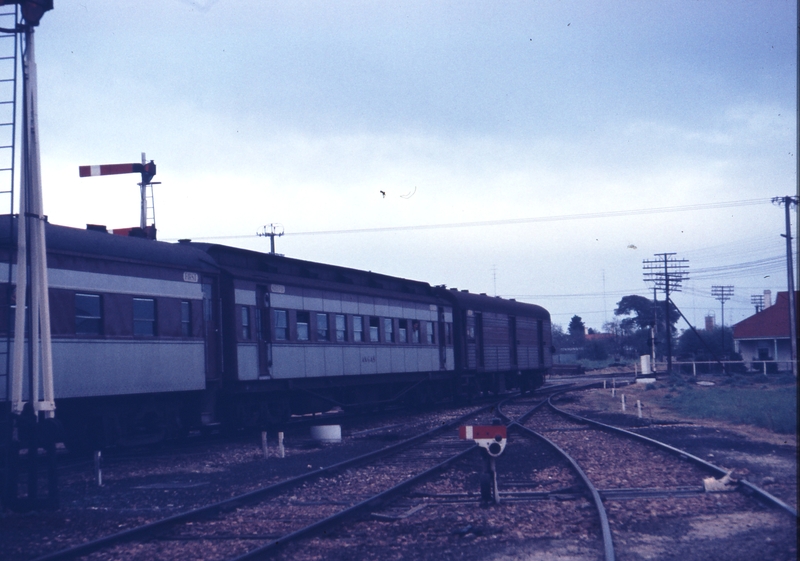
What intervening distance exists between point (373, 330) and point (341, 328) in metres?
1.93

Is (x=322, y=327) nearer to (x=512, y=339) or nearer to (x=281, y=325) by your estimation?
(x=281, y=325)

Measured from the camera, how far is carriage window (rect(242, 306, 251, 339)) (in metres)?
17.1

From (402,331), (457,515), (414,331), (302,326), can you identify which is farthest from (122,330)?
(414,331)

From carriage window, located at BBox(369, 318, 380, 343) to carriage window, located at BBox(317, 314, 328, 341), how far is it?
101 inches

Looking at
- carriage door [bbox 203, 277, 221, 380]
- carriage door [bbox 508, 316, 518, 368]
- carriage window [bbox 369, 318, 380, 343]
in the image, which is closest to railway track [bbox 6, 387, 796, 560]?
carriage door [bbox 203, 277, 221, 380]

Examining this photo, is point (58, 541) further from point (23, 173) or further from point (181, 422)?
point (181, 422)

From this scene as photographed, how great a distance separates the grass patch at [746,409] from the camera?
1703 cm

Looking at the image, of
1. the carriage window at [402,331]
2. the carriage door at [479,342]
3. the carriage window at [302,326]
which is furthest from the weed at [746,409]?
the carriage window at [302,326]

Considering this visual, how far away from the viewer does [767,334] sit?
62.0 m

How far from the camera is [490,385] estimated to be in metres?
32.5

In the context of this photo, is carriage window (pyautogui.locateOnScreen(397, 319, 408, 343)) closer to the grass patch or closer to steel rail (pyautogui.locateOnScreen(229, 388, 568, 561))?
the grass patch

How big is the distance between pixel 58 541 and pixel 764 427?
47.8 ft

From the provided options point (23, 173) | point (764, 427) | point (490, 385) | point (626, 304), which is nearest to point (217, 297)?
point (23, 173)

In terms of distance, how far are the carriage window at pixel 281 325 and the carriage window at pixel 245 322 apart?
1.04 m
